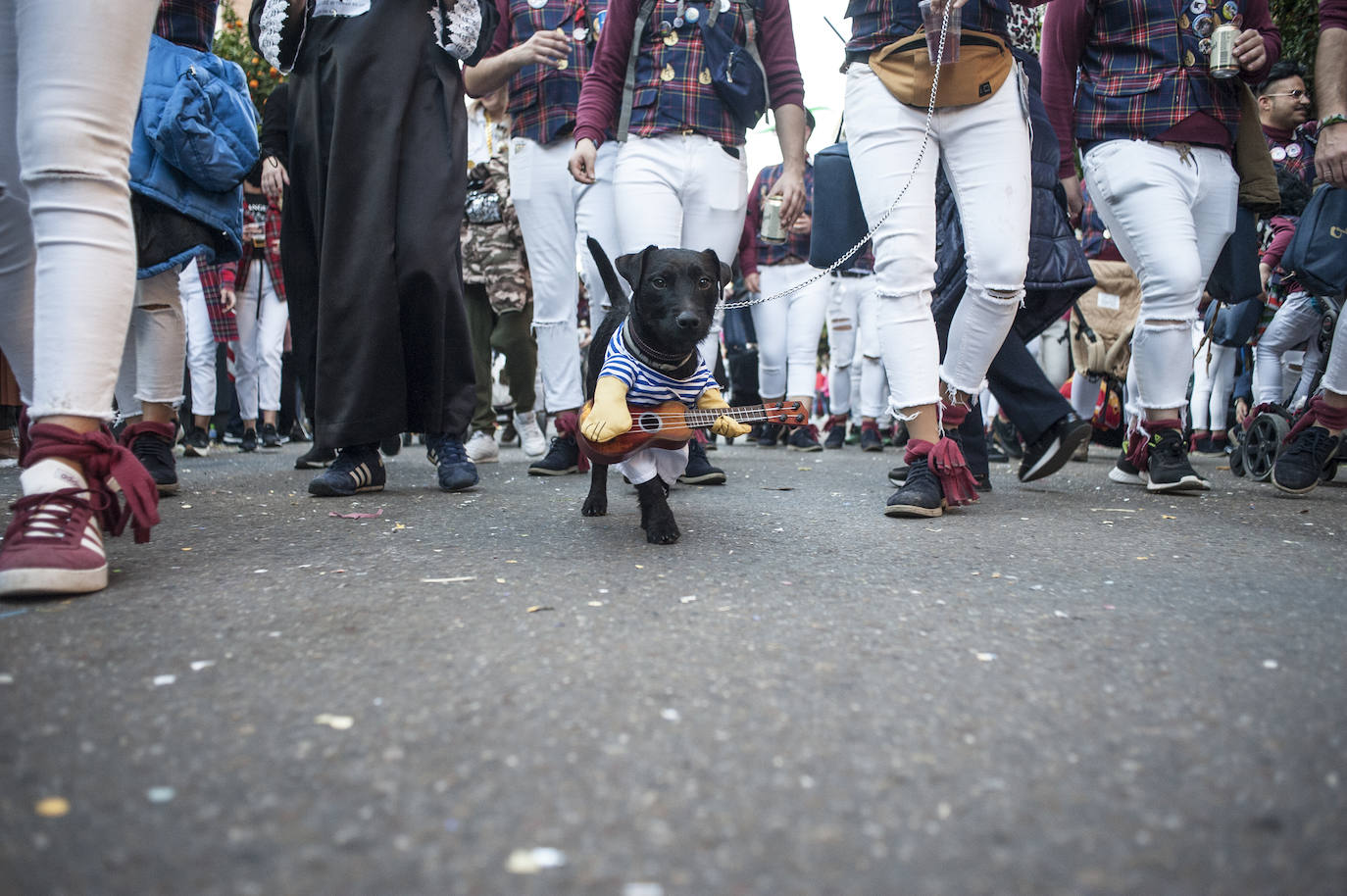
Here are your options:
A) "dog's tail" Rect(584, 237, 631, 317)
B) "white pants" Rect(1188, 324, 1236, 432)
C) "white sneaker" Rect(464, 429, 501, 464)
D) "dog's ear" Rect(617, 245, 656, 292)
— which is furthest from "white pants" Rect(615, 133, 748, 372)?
"white pants" Rect(1188, 324, 1236, 432)

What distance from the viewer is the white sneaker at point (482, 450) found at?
577cm

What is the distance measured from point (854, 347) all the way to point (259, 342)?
4935 millimetres

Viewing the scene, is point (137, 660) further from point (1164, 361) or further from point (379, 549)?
point (1164, 361)

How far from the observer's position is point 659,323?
2.70m

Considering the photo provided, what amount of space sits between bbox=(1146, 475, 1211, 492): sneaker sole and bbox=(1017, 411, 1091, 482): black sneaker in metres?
0.35

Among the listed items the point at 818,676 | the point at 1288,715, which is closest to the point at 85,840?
the point at 818,676

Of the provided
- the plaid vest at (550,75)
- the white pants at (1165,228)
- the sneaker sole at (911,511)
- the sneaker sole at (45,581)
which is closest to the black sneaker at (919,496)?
the sneaker sole at (911,511)

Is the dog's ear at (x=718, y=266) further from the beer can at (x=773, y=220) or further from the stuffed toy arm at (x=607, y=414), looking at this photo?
the beer can at (x=773, y=220)

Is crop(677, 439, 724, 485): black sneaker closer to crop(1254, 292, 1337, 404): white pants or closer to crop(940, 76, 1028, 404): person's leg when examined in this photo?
crop(940, 76, 1028, 404): person's leg

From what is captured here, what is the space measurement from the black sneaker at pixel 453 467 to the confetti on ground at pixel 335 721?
8.57ft

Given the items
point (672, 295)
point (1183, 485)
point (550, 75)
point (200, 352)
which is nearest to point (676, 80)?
point (550, 75)

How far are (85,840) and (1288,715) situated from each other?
4.58ft

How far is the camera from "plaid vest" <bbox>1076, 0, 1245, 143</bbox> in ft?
12.0

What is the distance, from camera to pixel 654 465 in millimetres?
2650
